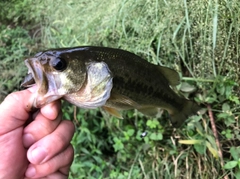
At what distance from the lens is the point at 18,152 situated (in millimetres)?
1217

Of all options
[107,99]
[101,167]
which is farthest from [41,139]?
[101,167]

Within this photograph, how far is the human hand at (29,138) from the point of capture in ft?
3.83

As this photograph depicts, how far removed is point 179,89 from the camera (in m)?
2.06

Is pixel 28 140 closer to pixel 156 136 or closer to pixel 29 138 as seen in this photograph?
pixel 29 138

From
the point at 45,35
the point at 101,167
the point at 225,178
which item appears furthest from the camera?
the point at 45,35

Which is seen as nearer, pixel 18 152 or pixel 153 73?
pixel 18 152

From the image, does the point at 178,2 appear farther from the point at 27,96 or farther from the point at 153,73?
the point at 27,96

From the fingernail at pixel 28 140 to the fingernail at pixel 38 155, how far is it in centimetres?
6

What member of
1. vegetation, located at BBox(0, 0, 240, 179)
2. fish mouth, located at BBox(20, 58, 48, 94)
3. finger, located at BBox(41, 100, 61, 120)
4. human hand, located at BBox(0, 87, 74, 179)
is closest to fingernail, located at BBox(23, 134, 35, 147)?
human hand, located at BBox(0, 87, 74, 179)

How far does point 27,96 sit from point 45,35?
2277 millimetres

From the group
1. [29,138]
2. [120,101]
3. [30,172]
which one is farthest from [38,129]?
[120,101]

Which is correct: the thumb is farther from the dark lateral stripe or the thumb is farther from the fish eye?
the dark lateral stripe

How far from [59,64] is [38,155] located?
33 cm

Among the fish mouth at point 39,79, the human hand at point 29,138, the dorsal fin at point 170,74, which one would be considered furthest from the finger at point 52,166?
the dorsal fin at point 170,74
